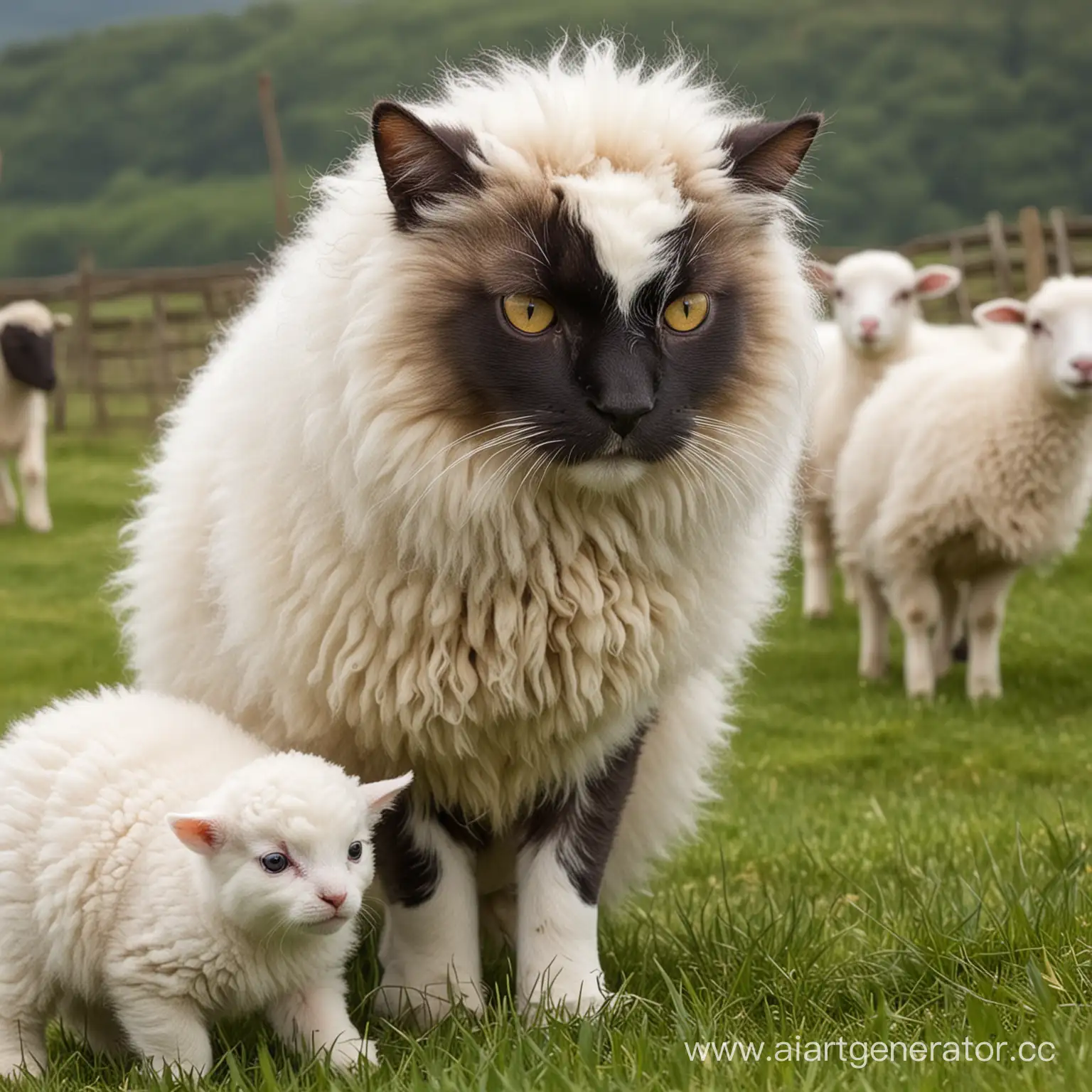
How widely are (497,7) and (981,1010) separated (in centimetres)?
11411

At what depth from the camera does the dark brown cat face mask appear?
52.0 feet

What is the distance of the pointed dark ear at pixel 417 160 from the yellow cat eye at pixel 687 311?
0.48 meters

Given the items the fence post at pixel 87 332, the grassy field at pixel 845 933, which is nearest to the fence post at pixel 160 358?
the fence post at pixel 87 332

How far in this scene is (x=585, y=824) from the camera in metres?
3.67

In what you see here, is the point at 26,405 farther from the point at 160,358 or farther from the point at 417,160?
the point at 417,160

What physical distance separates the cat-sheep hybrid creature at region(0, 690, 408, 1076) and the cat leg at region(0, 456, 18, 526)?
1364 centimetres

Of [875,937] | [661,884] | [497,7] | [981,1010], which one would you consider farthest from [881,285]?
[497,7]

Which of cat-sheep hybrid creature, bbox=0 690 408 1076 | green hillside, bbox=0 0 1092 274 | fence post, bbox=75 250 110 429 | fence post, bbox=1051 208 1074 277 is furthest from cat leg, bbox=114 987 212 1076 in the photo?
green hillside, bbox=0 0 1092 274

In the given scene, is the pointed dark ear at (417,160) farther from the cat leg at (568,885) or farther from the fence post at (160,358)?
the fence post at (160,358)

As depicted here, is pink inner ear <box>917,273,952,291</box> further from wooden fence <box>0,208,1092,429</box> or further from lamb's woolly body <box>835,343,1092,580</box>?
wooden fence <box>0,208,1092,429</box>

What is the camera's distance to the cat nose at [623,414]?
3.13 metres

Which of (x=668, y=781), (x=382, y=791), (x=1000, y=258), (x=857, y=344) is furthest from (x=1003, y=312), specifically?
(x=1000, y=258)

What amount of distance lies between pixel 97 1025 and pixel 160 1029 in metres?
0.50

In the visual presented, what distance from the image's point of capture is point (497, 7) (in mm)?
110750
